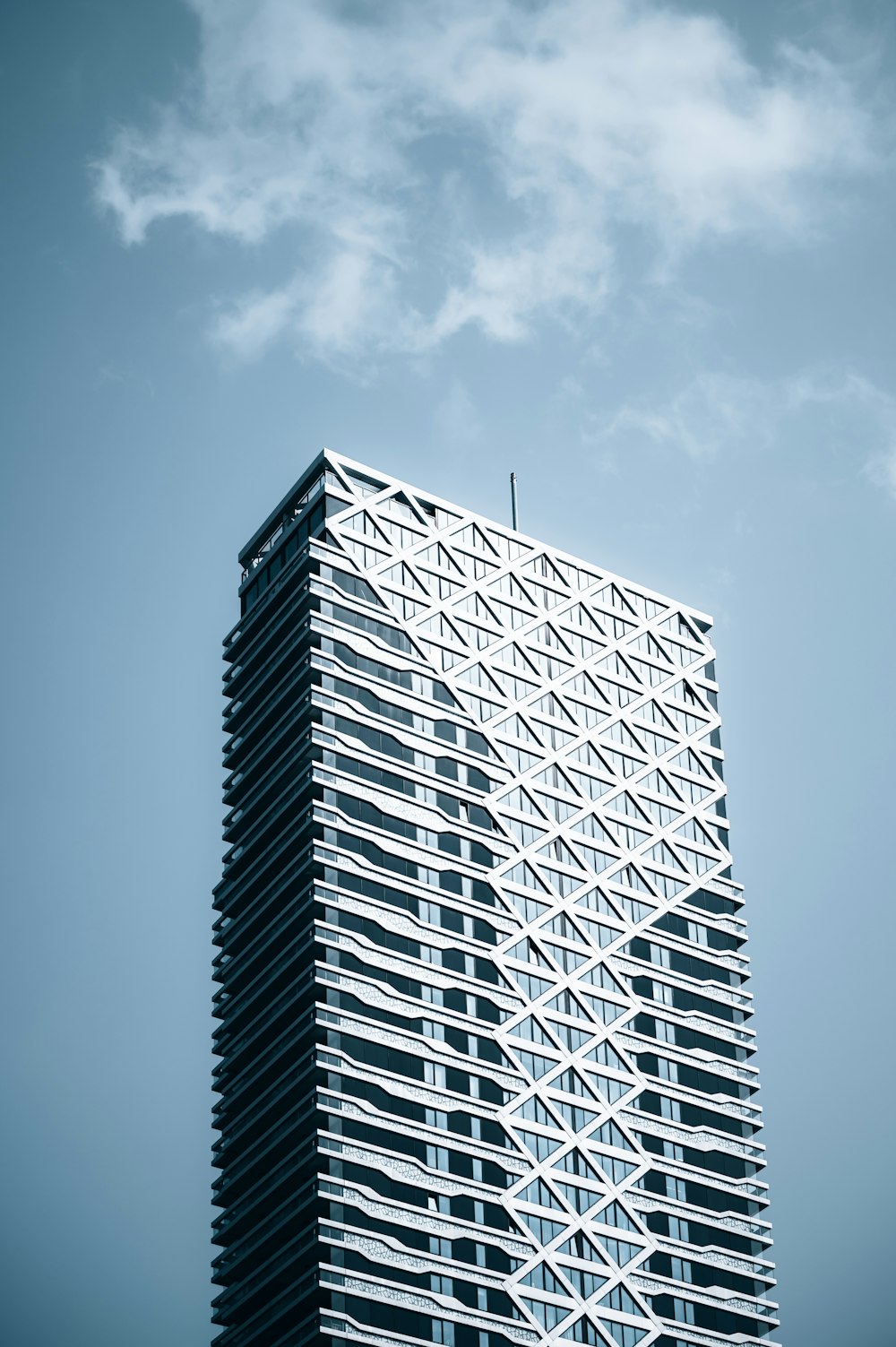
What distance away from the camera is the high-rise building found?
6570 inches

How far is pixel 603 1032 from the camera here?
189250mm

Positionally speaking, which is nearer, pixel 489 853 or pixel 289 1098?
pixel 289 1098

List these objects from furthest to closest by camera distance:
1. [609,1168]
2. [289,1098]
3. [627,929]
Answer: [627,929], [609,1168], [289,1098]

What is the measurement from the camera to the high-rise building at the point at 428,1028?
166875 mm

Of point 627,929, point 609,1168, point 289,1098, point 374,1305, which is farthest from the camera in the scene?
point 627,929

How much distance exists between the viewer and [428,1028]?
577ft

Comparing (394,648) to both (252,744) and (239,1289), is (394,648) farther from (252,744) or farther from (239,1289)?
(239,1289)

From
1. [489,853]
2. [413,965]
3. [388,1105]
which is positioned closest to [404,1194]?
[388,1105]

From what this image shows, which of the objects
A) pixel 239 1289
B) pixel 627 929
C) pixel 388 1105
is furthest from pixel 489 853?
pixel 239 1289

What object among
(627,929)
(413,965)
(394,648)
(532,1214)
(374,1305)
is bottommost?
(374,1305)

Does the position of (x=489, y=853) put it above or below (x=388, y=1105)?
above

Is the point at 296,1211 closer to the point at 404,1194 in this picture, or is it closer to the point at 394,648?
the point at 404,1194

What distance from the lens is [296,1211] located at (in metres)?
165

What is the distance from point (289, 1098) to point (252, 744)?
34.5 meters
